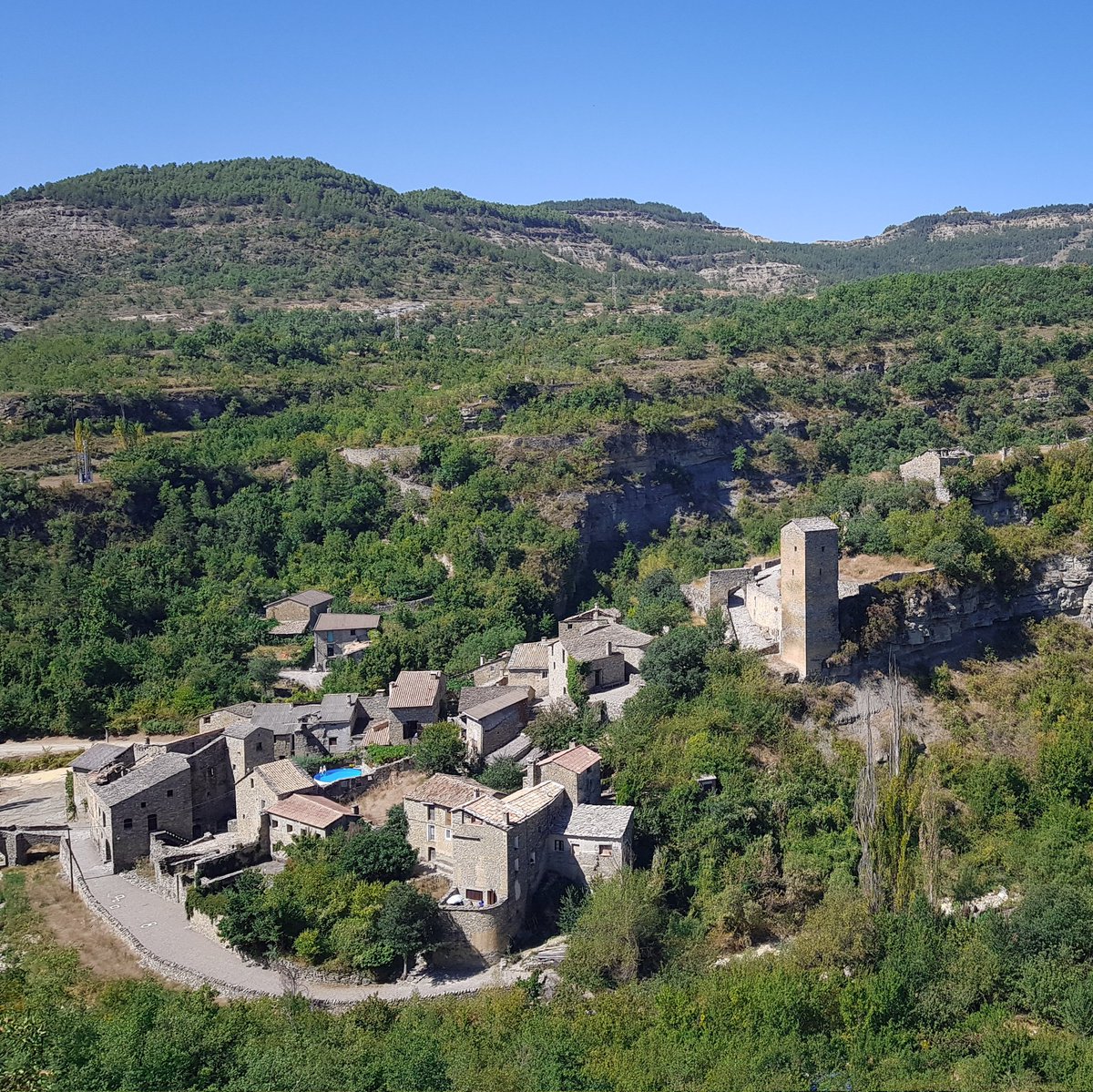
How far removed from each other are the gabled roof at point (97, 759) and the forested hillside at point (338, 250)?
52389 mm

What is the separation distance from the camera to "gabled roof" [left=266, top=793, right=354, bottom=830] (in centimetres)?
2480

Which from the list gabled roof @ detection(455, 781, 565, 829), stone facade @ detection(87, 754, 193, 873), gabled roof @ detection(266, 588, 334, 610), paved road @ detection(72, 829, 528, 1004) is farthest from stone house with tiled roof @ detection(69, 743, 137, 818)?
gabled roof @ detection(266, 588, 334, 610)

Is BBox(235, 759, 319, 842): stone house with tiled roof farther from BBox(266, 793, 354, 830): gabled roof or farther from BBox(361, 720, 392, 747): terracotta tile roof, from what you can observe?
BBox(361, 720, 392, 747): terracotta tile roof

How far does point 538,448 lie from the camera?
46406mm

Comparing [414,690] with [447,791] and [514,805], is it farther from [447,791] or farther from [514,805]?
[514,805]

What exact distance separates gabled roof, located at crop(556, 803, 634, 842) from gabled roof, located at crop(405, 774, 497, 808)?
171cm

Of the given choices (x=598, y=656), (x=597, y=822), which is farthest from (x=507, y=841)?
(x=598, y=656)

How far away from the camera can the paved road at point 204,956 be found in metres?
21.9

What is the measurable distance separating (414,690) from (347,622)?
6898 millimetres

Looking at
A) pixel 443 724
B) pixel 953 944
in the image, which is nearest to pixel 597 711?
pixel 443 724

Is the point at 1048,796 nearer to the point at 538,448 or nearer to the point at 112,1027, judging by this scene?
the point at 112,1027

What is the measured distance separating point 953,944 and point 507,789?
9475 millimetres

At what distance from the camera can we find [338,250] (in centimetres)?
9262

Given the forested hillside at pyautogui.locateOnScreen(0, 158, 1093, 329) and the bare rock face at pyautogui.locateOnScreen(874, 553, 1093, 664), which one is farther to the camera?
the forested hillside at pyautogui.locateOnScreen(0, 158, 1093, 329)
